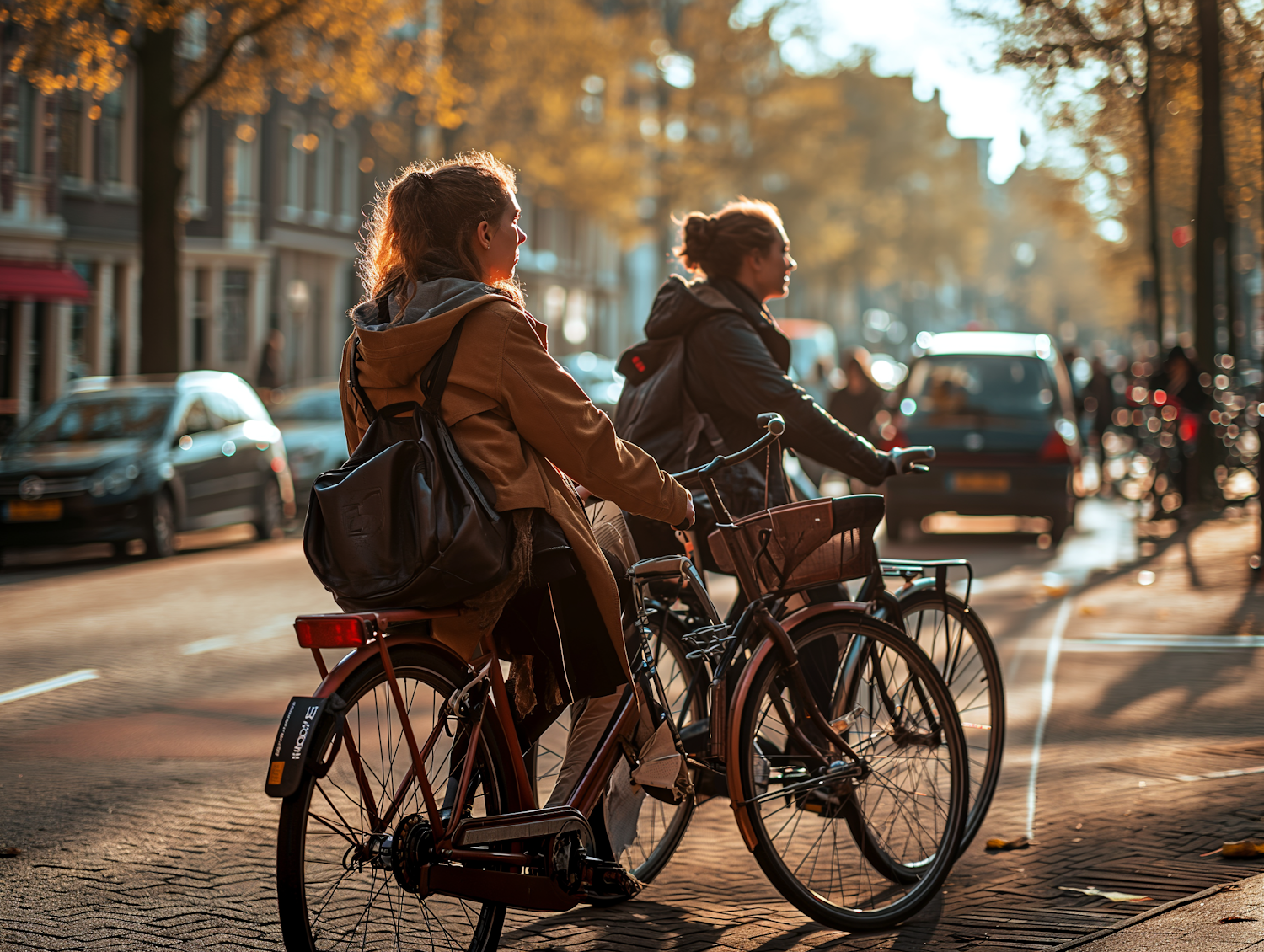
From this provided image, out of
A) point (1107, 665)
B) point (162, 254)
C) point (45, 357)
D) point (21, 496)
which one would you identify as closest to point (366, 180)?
point (45, 357)

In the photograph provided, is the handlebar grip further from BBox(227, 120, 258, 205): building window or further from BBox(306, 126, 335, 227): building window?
BBox(306, 126, 335, 227): building window

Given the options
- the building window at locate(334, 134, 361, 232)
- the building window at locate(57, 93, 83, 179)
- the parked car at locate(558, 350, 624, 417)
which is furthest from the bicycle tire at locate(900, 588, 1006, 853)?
the building window at locate(334, 134, 361, 232)

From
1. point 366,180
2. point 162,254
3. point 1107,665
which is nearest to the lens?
point 1107,665

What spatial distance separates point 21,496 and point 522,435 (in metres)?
11.7

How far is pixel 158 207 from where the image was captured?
20.5 m

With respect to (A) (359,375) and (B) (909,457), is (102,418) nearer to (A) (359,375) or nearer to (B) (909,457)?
(B) (909,457)

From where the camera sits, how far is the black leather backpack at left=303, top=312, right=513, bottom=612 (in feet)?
10.6

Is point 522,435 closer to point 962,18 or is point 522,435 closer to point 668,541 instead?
point 668,541

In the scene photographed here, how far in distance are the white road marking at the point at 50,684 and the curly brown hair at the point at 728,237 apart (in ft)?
13.3

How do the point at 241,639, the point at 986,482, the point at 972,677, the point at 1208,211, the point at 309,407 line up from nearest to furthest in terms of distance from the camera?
the point at 972,677 → the point at 241,639 → the point at 986,482 → the point at 1208,211 → the point at 309,407

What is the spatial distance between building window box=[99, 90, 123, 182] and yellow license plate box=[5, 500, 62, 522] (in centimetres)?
1878

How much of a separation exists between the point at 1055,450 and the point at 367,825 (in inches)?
491

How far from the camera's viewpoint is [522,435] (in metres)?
3.49

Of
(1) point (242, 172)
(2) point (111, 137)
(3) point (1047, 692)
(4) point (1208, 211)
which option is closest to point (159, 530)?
(3) point (1047, 692)
